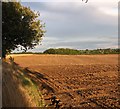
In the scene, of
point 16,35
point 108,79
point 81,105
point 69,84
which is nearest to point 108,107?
point 81,105

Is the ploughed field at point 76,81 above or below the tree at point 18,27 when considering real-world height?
below

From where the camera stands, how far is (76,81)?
20.6 m

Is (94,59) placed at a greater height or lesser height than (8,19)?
lesser

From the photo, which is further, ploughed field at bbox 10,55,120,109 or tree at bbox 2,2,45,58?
tree at bbox 2,2,45,58

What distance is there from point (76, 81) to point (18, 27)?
23.8 ft

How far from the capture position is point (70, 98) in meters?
15.9

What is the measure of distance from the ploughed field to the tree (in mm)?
2036

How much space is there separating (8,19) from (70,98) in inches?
449

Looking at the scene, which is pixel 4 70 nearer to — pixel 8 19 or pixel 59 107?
pixel 59 107

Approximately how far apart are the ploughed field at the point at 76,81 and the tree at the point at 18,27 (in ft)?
6.68

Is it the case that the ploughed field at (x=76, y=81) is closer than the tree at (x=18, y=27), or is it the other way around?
the ploughed field at (x=76, y=81)

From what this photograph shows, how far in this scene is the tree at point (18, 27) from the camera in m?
24.9

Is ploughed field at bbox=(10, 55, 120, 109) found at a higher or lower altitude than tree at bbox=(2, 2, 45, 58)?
lower

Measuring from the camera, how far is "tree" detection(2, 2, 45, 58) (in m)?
24.9
